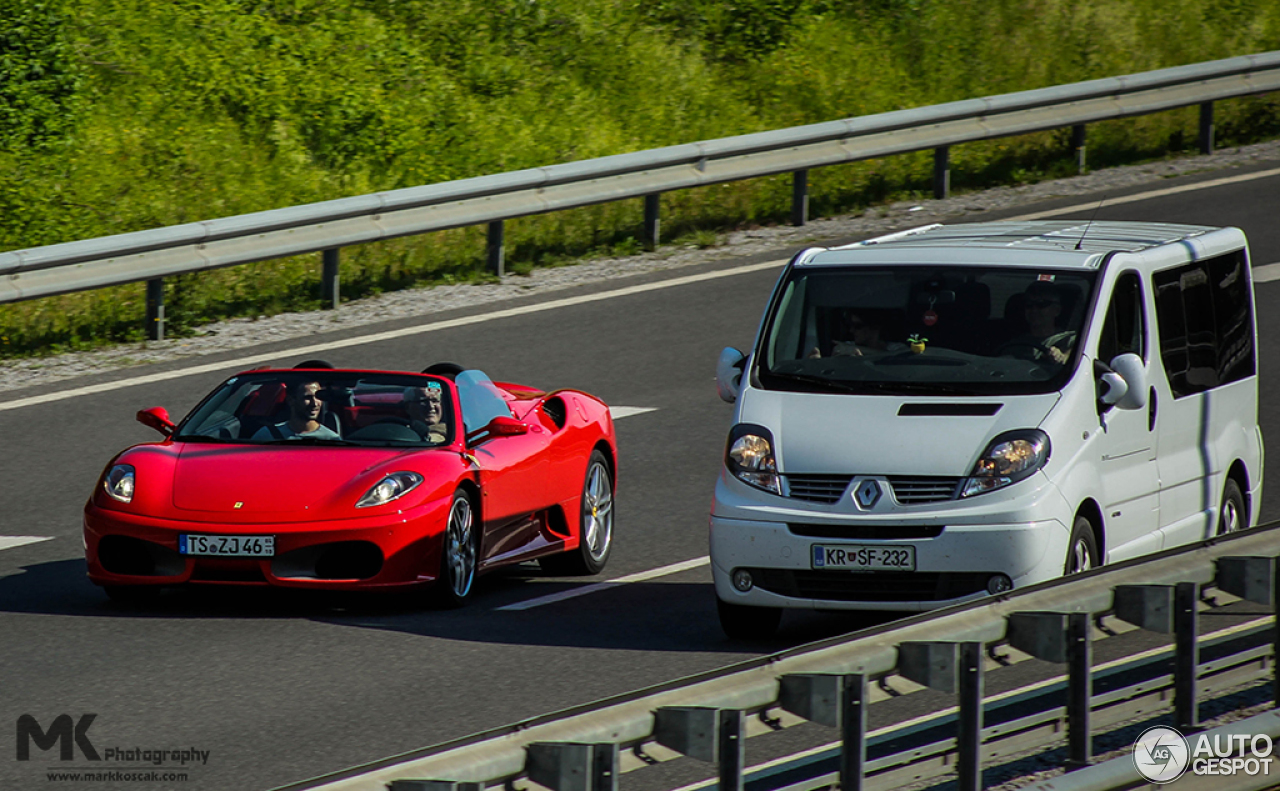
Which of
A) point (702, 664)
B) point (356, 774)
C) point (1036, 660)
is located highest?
point (356, 774)

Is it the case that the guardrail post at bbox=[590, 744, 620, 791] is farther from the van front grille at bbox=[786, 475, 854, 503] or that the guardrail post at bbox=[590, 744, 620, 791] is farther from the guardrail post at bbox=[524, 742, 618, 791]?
the van front grille at bbox=[786, 475, 854, 503]

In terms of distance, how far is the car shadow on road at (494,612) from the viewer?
9703 millimetres

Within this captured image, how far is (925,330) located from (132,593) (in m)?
4.23

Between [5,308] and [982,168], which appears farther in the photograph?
[982,168]

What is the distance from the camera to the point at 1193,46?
96.4 feet

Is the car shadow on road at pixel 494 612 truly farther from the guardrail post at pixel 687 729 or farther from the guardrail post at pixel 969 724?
the guardrail post at pixel 687 729

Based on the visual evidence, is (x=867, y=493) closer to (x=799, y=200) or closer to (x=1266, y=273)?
(x=1266, y=273)

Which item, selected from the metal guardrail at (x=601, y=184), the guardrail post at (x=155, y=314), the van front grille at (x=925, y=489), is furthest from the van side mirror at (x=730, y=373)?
the guardrail post at (x=155, y=314)

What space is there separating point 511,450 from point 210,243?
635cm

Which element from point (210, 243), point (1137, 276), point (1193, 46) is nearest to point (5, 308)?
point (210, 243)

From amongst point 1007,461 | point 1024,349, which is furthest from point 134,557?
point 1024,349

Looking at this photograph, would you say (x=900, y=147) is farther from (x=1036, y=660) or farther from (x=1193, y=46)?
(x=1036, y=660)

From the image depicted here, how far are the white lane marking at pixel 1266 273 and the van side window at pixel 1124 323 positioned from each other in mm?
8968

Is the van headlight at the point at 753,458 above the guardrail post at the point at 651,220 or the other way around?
above
